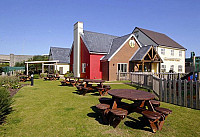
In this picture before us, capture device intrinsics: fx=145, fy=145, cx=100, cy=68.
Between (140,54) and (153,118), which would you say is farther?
(140,54)

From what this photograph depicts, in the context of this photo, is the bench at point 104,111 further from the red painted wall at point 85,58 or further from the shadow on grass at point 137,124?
the red painted wall at point 85,58

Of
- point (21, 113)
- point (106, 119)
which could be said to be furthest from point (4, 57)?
point (106, 119)

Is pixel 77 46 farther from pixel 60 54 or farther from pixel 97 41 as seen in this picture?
pixel 60 54

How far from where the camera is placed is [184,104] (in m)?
7.00

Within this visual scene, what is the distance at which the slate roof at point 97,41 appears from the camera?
2205cm

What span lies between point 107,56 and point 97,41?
389cm

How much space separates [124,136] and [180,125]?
6.94 feet

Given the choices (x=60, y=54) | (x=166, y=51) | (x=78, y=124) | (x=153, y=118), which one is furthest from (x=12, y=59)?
(x=153, y=118)

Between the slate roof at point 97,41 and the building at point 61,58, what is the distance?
10379 mm

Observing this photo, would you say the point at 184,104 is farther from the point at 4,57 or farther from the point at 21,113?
the point at 4,57

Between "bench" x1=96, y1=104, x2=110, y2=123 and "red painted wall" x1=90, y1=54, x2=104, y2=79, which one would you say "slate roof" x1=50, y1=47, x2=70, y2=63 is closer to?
"red painted wall" x1=90, y1=54, x2=104, y2=79

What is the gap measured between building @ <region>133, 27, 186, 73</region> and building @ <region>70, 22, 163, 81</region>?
19.9ft

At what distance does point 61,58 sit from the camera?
34.6 m

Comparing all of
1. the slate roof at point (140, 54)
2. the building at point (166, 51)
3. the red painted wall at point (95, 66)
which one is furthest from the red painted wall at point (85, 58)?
the building at point (166, 51)
